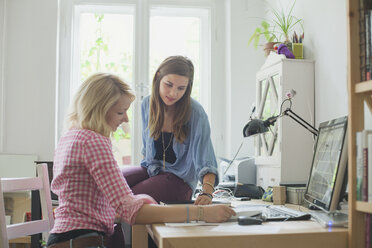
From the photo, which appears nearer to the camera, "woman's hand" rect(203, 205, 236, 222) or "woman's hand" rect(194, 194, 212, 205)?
"woman's hand" rect(203, 205, 236, 222)

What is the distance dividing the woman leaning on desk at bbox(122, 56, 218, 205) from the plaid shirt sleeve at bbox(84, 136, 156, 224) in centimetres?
70

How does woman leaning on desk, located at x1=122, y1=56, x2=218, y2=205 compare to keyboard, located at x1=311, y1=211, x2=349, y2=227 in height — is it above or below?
above

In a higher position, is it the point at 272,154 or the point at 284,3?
the point at 284,3

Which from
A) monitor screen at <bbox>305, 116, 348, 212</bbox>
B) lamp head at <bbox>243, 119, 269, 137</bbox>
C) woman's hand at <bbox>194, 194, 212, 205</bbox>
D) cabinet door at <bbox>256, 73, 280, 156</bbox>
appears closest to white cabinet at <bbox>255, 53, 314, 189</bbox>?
cabinet door at <bbox>256, 73, 280, 156</bbox>

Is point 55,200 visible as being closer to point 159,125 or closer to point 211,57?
point 159,125

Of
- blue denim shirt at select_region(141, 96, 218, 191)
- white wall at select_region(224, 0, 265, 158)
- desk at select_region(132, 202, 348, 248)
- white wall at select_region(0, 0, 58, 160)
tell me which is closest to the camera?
desk at select_region(132, 202, 348, 248)

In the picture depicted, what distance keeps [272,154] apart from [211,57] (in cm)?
124

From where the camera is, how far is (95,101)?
4.99 ft

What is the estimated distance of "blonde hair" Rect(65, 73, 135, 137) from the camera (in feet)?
4.91

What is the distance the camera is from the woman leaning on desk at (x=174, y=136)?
2125 millimetres

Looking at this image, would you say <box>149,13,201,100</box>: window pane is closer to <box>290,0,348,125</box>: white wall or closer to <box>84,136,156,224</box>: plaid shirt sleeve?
<box>290,0,348,125</box>: white wall

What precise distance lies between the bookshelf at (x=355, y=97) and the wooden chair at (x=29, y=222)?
3.67 ft

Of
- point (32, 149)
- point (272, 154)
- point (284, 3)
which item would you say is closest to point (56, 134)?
point (32, 149)

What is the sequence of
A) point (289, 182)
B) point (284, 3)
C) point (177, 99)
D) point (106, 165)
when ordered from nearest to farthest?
point (106, 165) → point (177, 99) → point (289, 182) → point (284, 3)
